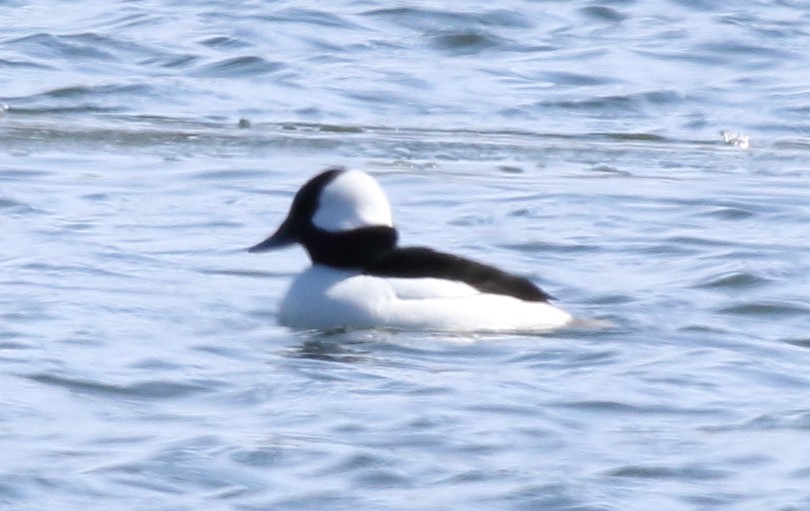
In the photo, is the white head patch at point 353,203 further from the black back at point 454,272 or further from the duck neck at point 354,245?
the black back at point 454,272

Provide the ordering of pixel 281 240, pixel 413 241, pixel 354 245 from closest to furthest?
pixel 354 245 < pixel 281 240 < pixel 413 241

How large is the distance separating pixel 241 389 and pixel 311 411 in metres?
0.42

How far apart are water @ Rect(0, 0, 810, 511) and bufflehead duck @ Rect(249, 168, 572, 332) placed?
0.40 ft

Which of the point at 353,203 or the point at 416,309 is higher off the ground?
the point at 353,203

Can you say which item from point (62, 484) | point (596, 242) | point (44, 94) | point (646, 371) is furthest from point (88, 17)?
point (62, 484)

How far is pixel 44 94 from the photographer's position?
46.5 feet

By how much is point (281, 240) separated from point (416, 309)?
83 cm

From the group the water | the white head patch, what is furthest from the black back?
the water

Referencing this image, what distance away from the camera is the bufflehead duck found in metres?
9.10

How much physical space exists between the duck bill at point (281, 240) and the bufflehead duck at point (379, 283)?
0.11m

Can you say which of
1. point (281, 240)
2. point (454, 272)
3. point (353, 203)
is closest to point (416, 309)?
point (454, 272)

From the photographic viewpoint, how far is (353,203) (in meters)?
9.34

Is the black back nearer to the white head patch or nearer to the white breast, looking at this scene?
the white breast

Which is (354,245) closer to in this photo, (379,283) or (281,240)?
(379,283)
